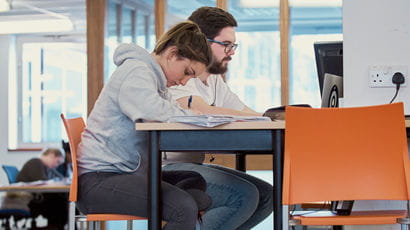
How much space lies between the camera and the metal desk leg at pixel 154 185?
7.27 feet

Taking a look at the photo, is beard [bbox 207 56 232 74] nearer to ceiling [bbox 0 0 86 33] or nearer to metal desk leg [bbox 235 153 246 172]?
metal desk leg [bbox 235 153 246 172]

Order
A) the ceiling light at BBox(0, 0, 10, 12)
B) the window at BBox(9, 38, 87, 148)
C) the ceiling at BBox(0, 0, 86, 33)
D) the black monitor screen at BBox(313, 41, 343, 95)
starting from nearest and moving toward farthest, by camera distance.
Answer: the black monitor screen at BBox(313, 41, 343, 95), the ceiling light at BBox(0, 0, 10, 12), the ceiling at BBox(0, 0, 86, 33), the window at BBox(9, 38, 87, 148)

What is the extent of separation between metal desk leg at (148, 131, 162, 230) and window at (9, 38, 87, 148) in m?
8.40

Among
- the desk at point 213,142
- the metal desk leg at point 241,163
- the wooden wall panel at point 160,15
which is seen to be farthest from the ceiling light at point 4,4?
the desk at point 213,142

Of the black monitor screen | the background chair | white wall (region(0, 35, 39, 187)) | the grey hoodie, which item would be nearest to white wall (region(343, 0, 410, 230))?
the black monitor screen

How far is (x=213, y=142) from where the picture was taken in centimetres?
219

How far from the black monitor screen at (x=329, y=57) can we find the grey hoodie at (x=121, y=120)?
2.96ft

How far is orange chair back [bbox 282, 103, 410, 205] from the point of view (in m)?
2.11

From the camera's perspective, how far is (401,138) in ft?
6.93

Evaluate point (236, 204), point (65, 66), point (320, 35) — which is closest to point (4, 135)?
point (65, 66)

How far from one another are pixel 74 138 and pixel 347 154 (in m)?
1.01

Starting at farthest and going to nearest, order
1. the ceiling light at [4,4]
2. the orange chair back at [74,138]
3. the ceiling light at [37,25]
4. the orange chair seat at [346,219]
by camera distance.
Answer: the ceiling light at [37,25] < the ceiling light at [4,4] < the orange chair back at [74,138] < the orange chair seat at [346,219]

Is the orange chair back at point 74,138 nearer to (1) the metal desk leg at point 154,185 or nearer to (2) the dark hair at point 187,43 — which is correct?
(1) the metal desk leg at point 154,185

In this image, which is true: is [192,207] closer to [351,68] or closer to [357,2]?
[351,68]
